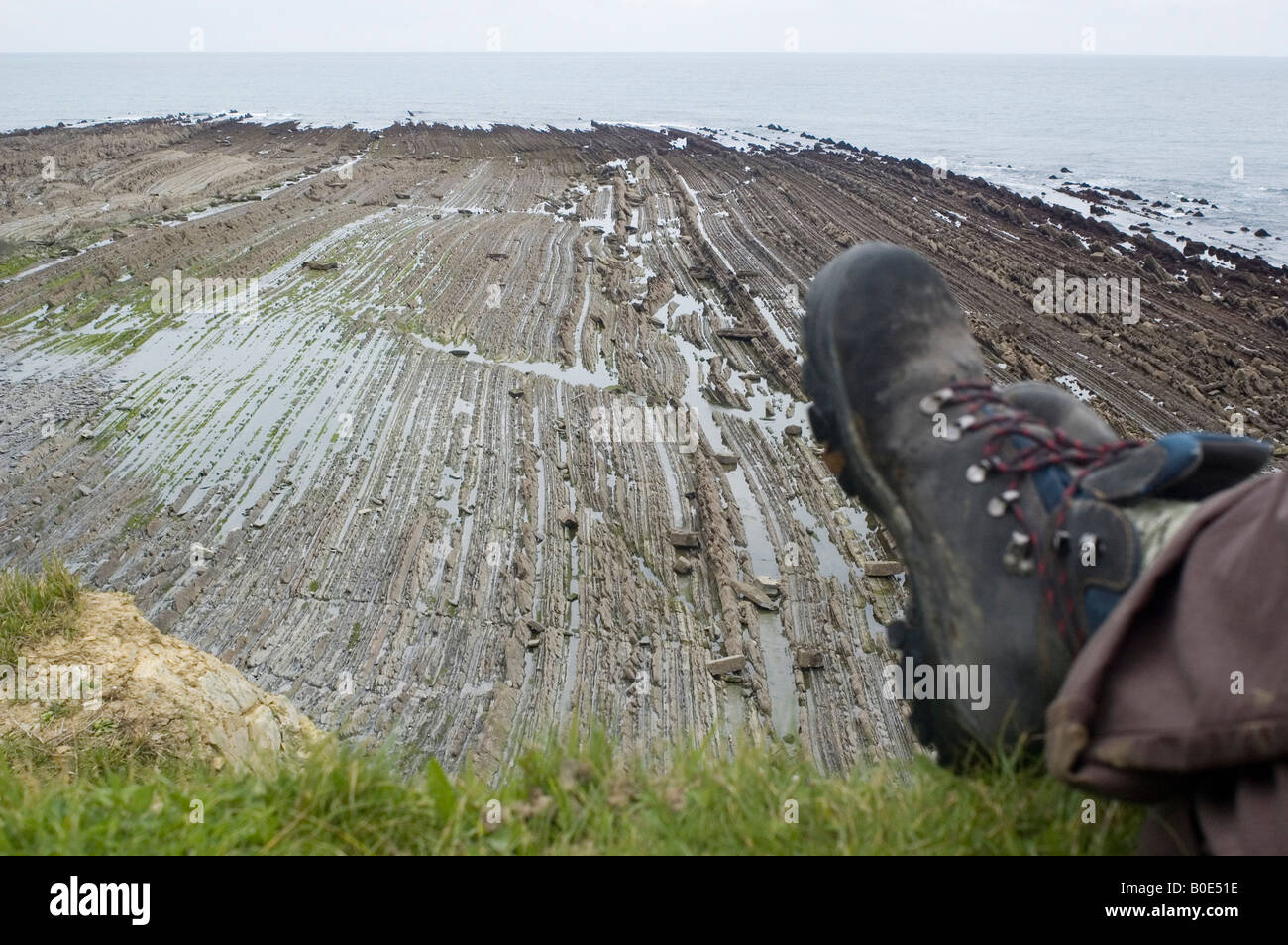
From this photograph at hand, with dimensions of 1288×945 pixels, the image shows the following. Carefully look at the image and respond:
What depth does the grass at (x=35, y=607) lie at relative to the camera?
184 inches

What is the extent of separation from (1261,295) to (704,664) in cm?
1427

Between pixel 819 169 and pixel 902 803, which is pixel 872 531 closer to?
pixel 902 803

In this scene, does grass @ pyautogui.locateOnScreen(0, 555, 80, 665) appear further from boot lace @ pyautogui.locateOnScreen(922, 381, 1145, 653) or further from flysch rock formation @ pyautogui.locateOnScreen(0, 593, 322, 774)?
boot lace @ pyautogui.locateOnScreen(922, 381, 1145, 653)

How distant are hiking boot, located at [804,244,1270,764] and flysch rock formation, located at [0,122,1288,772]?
27.0 inches


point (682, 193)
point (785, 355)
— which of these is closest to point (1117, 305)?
point (785, 355)

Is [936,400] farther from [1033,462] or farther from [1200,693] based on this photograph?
[1200,693]

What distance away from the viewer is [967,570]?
6.41 feet

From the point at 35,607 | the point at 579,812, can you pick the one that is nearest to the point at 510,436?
the point at 35,607

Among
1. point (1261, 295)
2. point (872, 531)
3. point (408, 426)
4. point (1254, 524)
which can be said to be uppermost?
point (1261, 295)

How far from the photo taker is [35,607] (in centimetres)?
496

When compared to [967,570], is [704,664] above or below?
below

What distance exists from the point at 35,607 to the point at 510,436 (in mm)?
5466

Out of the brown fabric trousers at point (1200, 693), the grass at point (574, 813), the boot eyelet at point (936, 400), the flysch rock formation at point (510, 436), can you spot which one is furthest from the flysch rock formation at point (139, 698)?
the brown fabric trousers at point (1200, 693)

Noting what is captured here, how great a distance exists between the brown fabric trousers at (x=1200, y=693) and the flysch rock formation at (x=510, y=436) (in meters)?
1.05
